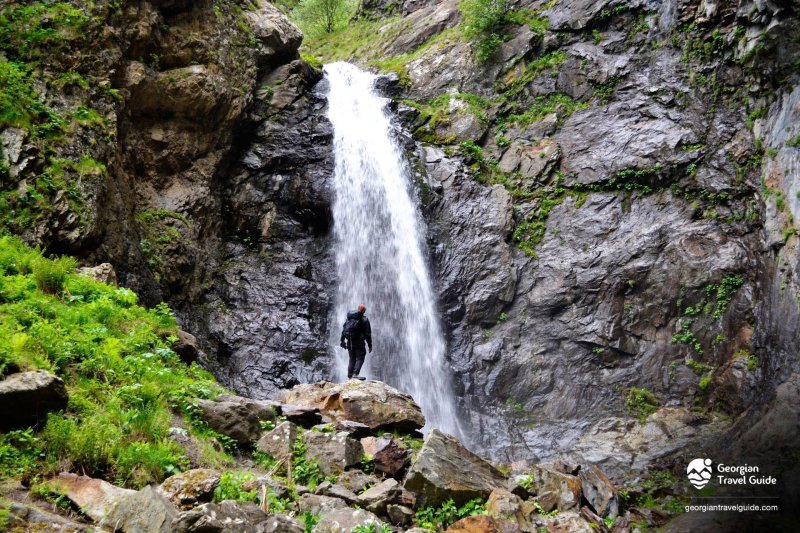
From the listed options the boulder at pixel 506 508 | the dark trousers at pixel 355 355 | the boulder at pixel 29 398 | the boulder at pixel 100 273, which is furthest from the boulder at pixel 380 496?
the dark trousers at pixel 355 355

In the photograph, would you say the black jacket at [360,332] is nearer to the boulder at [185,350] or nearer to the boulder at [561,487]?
the boulder at [185,350]

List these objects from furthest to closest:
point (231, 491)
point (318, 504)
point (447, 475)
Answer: point (447, 475) → point (318, 504) → point (231, 491)

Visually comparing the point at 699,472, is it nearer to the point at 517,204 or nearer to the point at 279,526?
the point at 279,526

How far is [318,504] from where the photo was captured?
4.55 m

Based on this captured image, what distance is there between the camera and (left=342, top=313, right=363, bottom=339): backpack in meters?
10.8

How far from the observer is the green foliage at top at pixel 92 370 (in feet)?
12.4

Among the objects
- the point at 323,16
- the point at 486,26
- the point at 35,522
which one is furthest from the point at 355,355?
the point at 323,16

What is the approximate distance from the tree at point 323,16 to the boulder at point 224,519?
30.5 metres

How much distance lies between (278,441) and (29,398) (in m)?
2.65

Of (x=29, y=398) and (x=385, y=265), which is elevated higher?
(x=385, y=265)

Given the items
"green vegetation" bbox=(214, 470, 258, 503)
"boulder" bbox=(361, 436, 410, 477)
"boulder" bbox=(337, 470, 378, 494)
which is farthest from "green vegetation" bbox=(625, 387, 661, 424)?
"green vegetation" bbox=(214, 470, 258, 503)

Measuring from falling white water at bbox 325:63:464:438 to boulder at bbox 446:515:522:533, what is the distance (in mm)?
7538

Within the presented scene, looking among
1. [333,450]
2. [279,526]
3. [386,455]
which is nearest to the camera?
[279,526]

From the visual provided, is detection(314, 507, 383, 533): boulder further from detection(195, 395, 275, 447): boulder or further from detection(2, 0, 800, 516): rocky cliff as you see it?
detection(2, 0, 800, 516): rocky cliff
